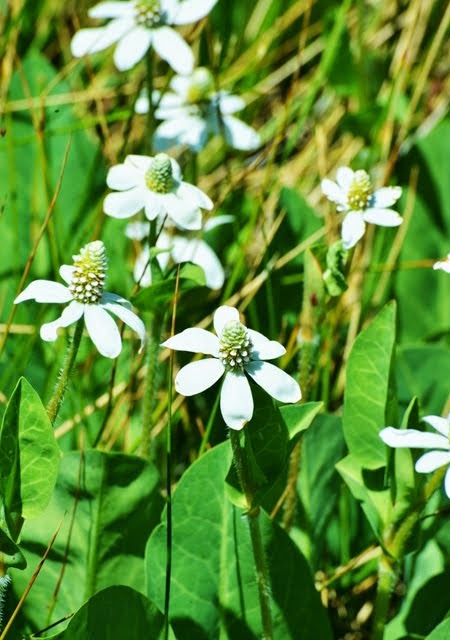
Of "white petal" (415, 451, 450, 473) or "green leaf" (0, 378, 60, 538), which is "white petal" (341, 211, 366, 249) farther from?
"green leaf" (0, 378, 60, 538)

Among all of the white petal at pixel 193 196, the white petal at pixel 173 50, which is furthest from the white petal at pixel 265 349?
the white petal at pixel 173 50

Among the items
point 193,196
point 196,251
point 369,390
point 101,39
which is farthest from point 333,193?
point 101,39

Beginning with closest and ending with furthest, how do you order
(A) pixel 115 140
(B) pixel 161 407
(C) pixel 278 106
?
(B) pixel 161 407 < (A) pixel 115 140 < (C) pixel 278 106

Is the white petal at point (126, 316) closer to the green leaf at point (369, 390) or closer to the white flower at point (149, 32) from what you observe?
the green leaf at point (369, 390)

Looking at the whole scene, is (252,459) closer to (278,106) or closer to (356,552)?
(356,552)

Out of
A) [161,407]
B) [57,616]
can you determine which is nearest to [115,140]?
[161,407]

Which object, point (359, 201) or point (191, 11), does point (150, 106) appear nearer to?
point (191, 11)
